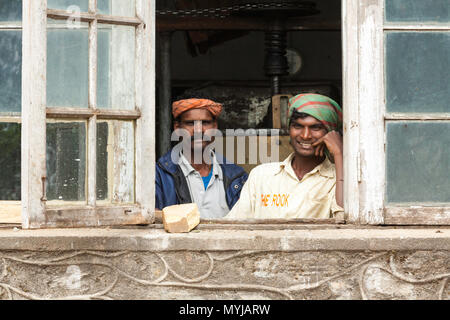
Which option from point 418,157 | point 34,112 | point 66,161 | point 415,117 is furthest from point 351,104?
point 34,112

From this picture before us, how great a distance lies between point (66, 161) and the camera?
3.35 metres

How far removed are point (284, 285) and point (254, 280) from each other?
0.15 meters

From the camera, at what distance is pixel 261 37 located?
7.72 meters

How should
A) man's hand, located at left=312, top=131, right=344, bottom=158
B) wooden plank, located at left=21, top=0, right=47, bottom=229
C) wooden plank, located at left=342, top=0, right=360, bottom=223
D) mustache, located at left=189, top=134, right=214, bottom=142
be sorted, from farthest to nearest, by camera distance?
mustache, located at left=189, top=134, right=214, bottom=142
man's hand, located at left=312, top=131, right=344, bottom=158
wooden plank, located at left=342, top=0, right=360, bottom=223
wooden plank, located at left=21, top=0, right=47, bottom=229

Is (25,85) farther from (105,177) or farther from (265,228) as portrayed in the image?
(265,228)

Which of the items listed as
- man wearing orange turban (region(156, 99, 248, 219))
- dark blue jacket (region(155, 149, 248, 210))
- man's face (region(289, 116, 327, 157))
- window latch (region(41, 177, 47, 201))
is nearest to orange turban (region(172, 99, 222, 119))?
man wearing orange turban (region(156, 99, 248, 219))

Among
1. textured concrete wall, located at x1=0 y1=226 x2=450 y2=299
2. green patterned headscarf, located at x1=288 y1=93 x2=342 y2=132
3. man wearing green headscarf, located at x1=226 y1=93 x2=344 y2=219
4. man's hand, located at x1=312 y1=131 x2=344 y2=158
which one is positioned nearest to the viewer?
textured concrete wall, located at x1=0 y1=226 x2=450 y2=299

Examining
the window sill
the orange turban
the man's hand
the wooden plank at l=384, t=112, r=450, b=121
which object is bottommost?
the window sill

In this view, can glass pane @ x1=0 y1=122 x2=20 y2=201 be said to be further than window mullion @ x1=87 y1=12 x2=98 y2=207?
Yes

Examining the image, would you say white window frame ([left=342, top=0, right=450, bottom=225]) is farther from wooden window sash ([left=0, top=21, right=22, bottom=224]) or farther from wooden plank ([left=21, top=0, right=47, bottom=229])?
wooden window sash ([left=0, top=21, right=22, bottom=224])

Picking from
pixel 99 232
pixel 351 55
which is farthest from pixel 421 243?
pixel 99 232

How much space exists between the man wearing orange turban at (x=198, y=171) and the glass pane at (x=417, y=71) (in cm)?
176

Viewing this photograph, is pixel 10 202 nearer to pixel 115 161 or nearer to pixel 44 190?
pixel 44 190

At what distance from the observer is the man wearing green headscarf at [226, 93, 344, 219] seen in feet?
14.1
